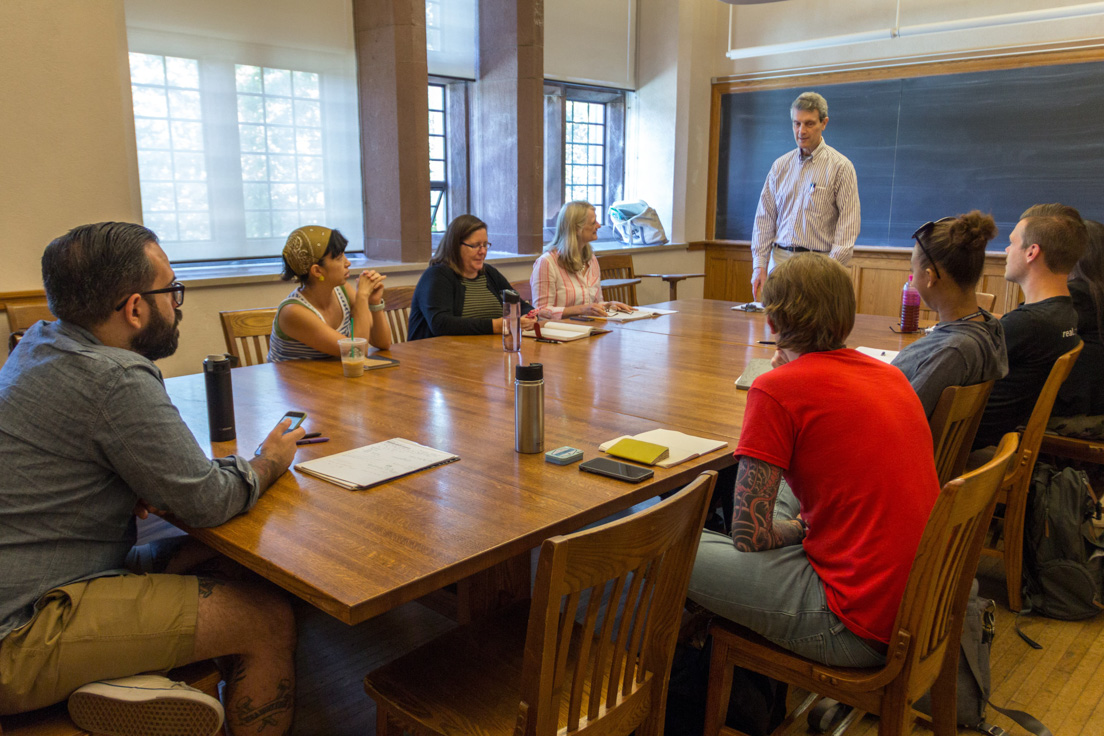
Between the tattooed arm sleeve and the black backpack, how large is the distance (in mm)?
1458

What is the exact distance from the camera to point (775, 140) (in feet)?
20.3

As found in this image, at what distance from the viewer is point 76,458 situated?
4.52ft

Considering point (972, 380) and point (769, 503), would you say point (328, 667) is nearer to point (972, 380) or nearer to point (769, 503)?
point (769, 503)

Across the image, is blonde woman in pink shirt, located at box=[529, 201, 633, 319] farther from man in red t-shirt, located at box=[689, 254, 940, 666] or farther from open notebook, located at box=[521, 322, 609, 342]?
man in red t-shirt, located at box=[689, 254, 940, 666]

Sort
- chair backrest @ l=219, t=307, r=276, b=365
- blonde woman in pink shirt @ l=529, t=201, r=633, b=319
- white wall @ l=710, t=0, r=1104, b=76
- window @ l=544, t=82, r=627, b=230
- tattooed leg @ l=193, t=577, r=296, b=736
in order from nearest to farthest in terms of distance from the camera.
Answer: tattooed leg @ l=193, t=577, r=296, b=736
chair backrest @ l=219, t=307, r=276, b=365
blonde woman in pink shirt @ l=529, t=201, r=633, b=319
white wall @ l=710, t=0, r=1104, b=76
window @ l=544, t=82, r=627, b=230

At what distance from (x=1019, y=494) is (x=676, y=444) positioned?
141 cm

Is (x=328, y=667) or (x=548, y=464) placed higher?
(x=548, y=464)

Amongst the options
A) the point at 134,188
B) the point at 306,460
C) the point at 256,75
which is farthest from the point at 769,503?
the point at 256,75

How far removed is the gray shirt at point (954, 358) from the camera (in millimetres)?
1965

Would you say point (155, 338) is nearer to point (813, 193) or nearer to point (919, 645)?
point (919, 645)

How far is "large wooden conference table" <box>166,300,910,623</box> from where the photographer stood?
1.29 m

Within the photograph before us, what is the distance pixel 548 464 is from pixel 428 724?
0.59m

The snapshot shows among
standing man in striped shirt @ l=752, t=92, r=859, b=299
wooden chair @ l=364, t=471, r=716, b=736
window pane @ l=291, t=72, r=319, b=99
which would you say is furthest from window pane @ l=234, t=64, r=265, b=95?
wooden chair @ l=364, t=471, r=716, b=736

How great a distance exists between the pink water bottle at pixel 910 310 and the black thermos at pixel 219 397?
2650 millimetres
